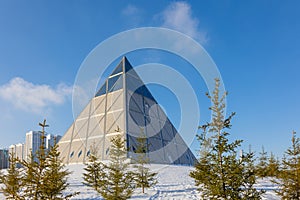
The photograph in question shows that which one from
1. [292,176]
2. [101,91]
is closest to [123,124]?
[101,91]

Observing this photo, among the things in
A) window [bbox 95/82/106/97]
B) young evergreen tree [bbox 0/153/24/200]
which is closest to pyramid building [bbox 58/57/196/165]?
window [bbox 95/82/106/97]

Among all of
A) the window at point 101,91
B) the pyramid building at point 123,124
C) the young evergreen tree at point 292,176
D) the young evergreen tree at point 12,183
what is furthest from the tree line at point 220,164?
the window at point 101,91

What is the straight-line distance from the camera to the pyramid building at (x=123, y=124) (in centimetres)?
3328

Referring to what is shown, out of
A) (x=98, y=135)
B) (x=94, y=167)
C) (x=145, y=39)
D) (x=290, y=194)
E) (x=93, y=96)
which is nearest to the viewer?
(x=290, y=194)

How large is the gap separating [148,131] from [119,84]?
9196mm

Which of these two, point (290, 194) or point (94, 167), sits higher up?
point (94, 167)

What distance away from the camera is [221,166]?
7855 millimetres

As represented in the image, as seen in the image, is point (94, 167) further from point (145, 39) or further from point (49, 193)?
point (145, 39)

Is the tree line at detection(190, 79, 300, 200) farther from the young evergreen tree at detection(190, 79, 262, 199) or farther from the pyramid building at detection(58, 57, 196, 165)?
the pyramid building at detection(58, 57, 196, 165)

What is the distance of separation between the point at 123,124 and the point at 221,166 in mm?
25530

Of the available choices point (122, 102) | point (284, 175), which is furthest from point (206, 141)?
point (122, 102)

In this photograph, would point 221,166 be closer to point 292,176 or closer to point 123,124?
point 292,176

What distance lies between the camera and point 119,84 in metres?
38.8

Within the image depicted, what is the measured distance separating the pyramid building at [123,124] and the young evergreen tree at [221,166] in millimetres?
22420
